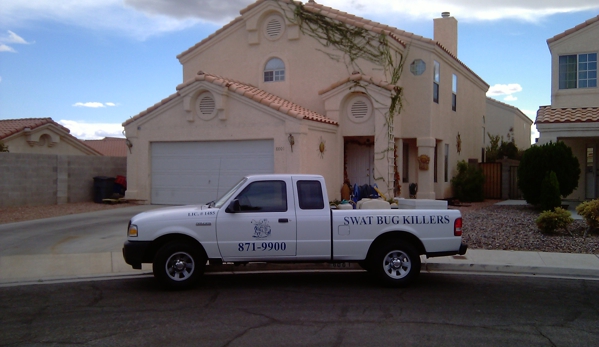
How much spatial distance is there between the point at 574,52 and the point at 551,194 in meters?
6.42

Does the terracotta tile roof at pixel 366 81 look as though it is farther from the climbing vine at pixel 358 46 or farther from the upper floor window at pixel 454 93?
the upper floor window at pixel 454 93

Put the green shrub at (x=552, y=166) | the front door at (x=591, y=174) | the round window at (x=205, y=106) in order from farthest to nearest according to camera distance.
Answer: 1. the front door at (x=591, y=174)
2. the round window at (x=205, y=106)
3. the green shrub at (x=552, y=166)

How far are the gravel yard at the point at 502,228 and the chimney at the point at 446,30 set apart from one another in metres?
9.12

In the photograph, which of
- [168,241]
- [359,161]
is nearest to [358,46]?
[359,161]

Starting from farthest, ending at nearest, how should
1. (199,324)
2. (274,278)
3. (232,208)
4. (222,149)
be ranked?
(222,149), (274,278), (232,208), (199,324)

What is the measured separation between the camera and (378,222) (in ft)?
27.8

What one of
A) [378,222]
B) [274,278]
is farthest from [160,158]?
[378,222]

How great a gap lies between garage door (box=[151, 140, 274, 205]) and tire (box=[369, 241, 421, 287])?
954cm

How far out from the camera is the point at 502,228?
13.8m

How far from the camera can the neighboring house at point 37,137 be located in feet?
90.6

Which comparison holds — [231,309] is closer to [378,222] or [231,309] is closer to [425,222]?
[378,222]

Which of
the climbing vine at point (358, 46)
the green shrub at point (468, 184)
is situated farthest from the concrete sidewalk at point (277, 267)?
the green shrub at point (468, 184)

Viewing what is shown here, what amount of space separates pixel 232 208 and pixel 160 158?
11.9 meters

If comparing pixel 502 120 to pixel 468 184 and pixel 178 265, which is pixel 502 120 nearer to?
pixel 468 184
